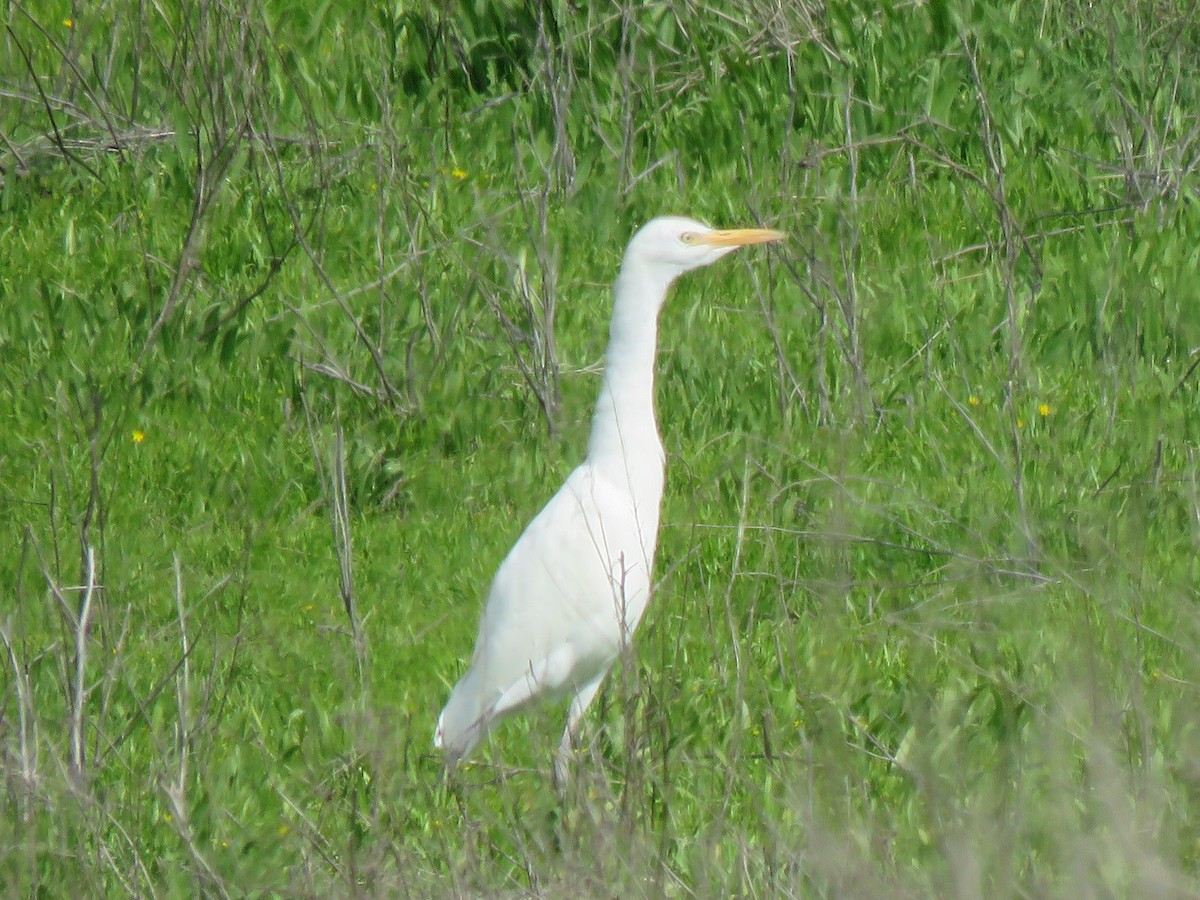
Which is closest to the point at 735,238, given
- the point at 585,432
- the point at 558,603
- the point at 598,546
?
the point at 598,546

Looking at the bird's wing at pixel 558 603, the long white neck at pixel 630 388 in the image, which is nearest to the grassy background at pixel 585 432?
the bird's wing at pixel 558 603

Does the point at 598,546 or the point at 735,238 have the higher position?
the point at 735,238

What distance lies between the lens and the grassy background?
3.21 metres

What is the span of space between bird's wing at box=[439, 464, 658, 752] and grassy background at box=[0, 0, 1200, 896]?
6.2 inches

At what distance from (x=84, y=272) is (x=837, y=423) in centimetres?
288

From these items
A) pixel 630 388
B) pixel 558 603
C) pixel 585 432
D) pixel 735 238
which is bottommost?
pixel 585 432

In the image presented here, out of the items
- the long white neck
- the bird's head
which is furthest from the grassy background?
the bird's head

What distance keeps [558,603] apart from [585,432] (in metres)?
1.48

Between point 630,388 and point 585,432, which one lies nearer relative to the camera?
point 630,388

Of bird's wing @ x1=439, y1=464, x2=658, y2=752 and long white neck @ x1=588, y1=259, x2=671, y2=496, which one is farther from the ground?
long white neck @ x1=588, y1=259, x2=671, y2=496

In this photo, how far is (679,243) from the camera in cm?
441

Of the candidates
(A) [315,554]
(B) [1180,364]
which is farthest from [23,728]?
(B) [1180,364]

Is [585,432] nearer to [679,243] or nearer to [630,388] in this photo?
[630,388]

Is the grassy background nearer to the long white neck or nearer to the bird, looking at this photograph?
the bird
